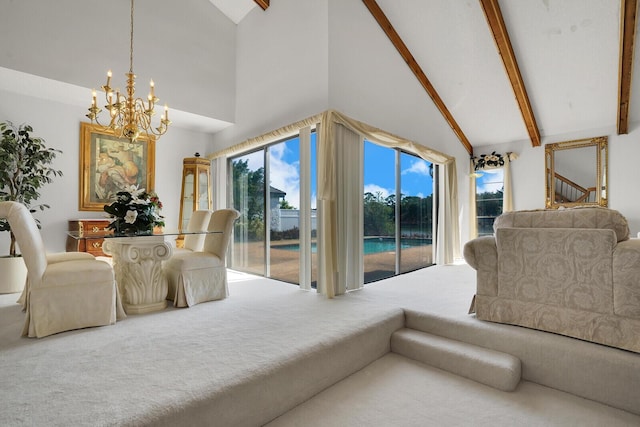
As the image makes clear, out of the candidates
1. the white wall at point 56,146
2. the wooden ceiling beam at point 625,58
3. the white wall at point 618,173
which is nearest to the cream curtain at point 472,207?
the white wall at point 618,173

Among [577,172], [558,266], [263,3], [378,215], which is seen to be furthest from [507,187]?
[263,3]

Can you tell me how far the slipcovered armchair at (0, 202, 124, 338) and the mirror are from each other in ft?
22.2

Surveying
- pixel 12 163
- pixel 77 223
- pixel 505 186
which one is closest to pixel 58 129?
pixel 12 163

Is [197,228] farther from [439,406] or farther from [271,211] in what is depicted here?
[439,406]

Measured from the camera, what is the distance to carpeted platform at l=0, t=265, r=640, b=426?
1.40 m

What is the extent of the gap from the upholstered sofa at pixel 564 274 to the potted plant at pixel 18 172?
473 centimetres

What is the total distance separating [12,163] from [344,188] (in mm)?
3917

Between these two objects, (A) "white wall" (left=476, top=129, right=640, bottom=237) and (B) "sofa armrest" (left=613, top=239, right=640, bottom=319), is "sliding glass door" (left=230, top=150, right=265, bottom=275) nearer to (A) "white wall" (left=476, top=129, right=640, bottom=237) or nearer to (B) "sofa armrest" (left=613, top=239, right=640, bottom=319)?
(B) "sofa armrest" (left=613, top=239, right=640, bottom=319)

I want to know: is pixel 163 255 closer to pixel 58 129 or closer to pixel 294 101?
pixel 294 101

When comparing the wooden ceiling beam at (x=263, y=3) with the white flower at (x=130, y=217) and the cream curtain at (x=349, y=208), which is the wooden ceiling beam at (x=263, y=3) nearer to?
the cream curtain at (x=349, y=208)

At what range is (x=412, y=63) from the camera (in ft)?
15.7

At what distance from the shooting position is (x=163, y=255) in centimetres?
283

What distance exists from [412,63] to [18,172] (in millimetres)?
5420

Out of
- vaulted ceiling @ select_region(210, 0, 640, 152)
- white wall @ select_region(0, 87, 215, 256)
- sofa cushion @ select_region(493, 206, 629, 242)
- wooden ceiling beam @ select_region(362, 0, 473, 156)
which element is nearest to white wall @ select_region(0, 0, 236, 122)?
vaulted ceiling @ select_region(210, 0, 640, 152)
